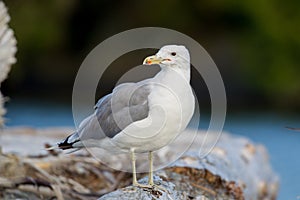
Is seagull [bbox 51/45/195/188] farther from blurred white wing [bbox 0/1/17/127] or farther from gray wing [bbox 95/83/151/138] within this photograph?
blurred white wing [bbox 0/1/17/127]

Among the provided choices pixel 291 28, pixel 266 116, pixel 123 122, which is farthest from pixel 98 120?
pixel 291 28

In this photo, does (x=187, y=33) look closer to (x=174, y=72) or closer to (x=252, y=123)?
(x=252, y=123)

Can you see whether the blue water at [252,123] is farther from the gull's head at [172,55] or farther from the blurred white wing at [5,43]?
the gull's head at [172,55]

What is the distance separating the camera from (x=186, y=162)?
2.37 metres

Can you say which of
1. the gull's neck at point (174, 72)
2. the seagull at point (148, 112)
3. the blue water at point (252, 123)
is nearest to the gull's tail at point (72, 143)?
the seagull at point (148, 112)

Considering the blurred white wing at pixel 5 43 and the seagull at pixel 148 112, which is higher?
the blurred white wing at pixel 5 43

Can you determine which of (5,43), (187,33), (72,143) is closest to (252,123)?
(187,33)

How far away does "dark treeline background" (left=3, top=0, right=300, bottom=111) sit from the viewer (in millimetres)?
8312

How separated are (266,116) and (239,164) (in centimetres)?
523

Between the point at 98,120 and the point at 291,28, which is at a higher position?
the point at 291,28

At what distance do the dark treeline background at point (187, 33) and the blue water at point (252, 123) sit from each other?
304 mm

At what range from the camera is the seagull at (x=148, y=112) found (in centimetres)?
179

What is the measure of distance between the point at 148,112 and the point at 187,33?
6.92 meters

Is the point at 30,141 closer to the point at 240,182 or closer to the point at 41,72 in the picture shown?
the point at 240,182
